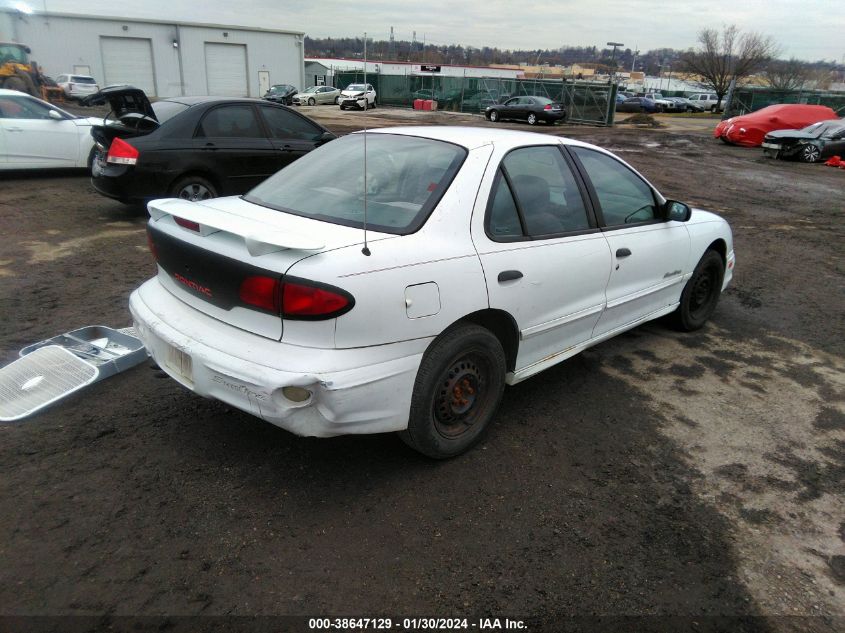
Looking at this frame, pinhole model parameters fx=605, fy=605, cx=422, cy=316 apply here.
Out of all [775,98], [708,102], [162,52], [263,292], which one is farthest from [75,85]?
[708,102]

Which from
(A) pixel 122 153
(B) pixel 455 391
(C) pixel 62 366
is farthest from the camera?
(A) pixel 122 153

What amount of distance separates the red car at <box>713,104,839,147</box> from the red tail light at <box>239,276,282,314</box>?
23.3 metres

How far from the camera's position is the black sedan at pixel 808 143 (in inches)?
725

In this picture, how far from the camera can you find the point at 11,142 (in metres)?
9.39

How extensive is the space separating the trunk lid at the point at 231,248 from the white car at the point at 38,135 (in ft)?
24.2

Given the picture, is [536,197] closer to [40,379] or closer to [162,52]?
[40,379]

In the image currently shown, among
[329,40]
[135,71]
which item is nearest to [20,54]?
[135,71]

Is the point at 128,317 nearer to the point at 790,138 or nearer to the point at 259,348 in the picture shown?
the point at 259,348

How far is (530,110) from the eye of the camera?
94.3 ft

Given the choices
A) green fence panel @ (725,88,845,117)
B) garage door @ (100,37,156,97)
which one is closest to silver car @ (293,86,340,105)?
garage door @ (100,37,156,97)

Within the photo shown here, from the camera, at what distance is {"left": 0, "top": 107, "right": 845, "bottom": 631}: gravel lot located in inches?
90.7

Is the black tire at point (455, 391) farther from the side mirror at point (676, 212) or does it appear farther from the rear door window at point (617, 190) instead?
the side mirror at point (676, 212)

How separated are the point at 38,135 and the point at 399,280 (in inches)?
378

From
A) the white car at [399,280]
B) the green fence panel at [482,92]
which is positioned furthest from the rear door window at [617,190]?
the green fence panel at [482,92]
